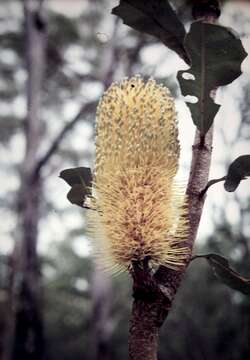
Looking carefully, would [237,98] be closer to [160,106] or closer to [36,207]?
[36,207]

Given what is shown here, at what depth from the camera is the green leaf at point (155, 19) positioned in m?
0.92

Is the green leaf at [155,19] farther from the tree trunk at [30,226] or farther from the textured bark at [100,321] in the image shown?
the textured bark at [100,321]

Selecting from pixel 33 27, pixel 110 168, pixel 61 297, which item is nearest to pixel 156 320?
pixel 110 168

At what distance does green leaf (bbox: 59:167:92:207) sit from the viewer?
96 centimetres

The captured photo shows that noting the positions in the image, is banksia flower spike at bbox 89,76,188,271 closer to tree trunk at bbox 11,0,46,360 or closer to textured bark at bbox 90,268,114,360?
tree trunk at bbox 11,0,46,360

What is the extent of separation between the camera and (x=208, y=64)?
0.86 meters

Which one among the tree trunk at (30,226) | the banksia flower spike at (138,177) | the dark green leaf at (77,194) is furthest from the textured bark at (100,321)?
the banksia flower spike at (138,177)

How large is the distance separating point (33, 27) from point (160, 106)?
6.39 metres

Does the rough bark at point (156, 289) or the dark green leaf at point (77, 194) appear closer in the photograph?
the rough bark at point (156, 289)

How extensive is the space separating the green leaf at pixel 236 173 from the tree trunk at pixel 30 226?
5002 mm

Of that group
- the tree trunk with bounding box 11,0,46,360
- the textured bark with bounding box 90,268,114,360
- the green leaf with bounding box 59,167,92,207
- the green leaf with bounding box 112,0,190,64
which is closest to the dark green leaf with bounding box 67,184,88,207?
the green leaf with bounding box 59,167,92,207

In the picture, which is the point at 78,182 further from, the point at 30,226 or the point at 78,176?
the point at 30,226

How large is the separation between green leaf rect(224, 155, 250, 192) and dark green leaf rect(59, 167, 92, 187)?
260mm

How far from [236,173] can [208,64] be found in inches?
7.9
